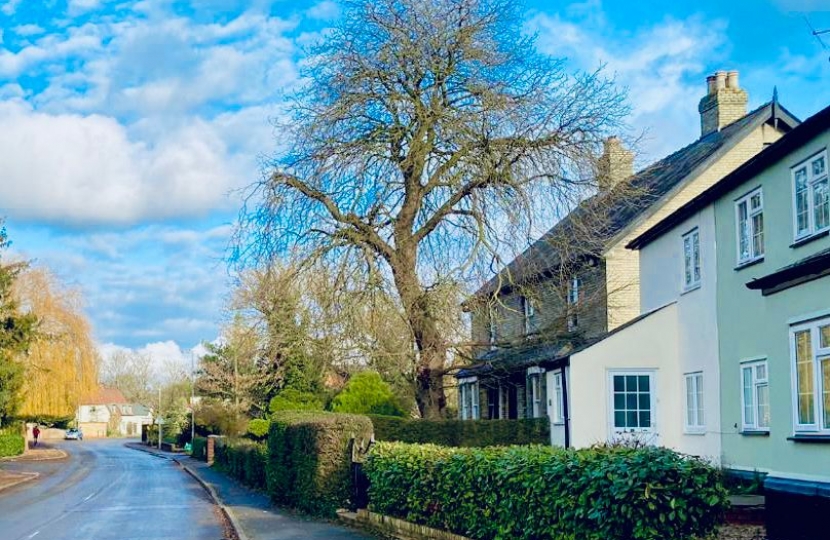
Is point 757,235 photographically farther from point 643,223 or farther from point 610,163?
point 643,223

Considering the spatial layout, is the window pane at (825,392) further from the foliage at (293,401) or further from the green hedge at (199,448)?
the green hedge at (199,448)

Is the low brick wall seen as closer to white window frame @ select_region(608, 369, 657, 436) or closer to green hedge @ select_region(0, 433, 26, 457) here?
white window frame @ select_region(608, 369, 657, 436)

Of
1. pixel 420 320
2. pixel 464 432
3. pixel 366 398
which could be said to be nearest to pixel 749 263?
pixel 420 320

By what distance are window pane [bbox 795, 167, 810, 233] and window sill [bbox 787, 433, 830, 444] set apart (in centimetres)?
349

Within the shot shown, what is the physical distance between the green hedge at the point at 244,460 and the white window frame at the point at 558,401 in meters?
7.98

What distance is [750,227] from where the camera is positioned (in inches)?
750

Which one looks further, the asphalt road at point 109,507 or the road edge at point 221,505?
the asphalt road at point 109,507

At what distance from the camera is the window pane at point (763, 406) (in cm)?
1848

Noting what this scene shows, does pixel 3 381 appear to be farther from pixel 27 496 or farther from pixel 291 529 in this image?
pixel 291 529

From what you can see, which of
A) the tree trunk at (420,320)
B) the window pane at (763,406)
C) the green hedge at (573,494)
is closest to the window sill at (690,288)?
the window pane at (763,406)

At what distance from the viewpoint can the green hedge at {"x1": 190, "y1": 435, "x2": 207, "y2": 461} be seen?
5616 cm

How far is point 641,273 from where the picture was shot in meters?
Answer: 26.5

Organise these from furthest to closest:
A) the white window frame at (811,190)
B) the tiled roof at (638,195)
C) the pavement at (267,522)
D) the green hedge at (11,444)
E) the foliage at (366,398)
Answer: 1. the green hedge at (11,444)
2. the foliage at (366,398)
3. the tiled roof at (638,195)
4. the pavement at (267,522)
5. the white window frame at (811,190)

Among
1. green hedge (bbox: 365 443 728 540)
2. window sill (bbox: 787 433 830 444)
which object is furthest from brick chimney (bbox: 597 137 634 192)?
green hedge (bbox: 365 443 728 540)
